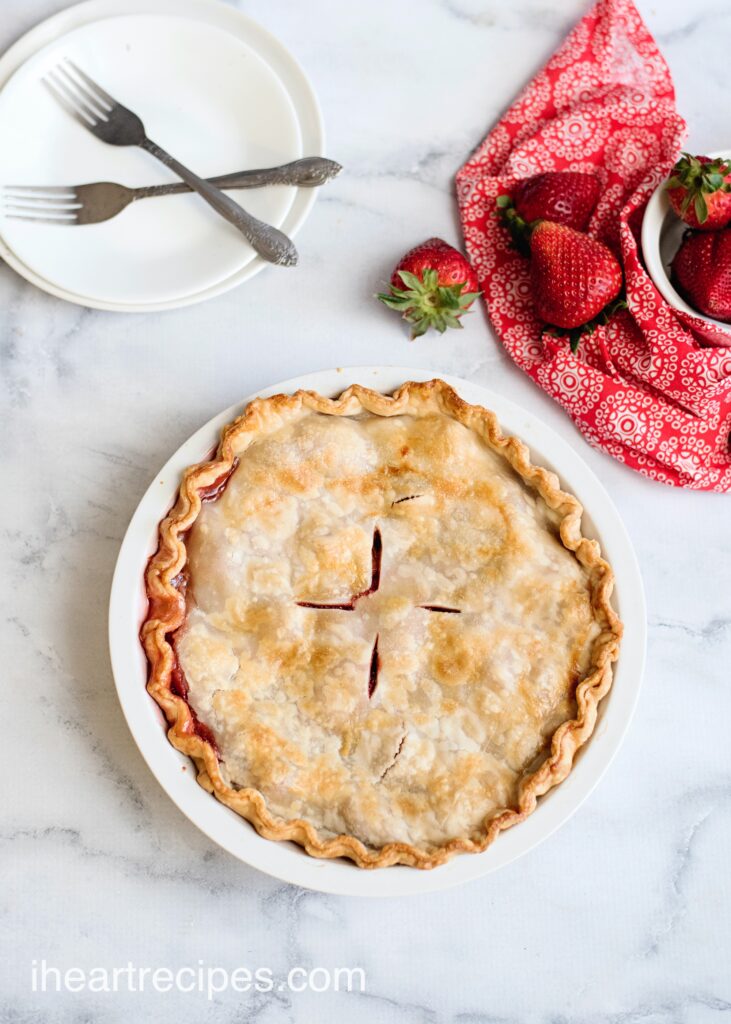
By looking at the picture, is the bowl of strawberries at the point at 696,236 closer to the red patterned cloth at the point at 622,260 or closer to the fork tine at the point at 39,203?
the red patterned cloth at the point at 622,260

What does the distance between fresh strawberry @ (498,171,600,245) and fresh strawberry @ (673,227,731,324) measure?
0.30 m

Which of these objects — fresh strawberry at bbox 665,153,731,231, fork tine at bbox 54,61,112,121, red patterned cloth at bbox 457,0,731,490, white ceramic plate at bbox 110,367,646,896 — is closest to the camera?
white ceramic plate at bbox 110,367,646,896

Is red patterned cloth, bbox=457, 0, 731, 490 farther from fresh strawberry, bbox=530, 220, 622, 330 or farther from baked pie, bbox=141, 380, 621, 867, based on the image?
baked pie, bbox=141, 380, 621, 867

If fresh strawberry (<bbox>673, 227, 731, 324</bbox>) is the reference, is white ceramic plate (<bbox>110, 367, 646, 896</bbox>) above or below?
below

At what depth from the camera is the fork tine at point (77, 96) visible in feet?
8.77

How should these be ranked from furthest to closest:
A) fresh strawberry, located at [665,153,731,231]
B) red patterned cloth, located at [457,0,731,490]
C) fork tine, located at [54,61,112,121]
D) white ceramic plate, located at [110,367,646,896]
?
fork tine, located at [54,61,112,121] < red patterned cloth, located at [457,0,731,490] < fresh strawberry, located at [665,153,731,231] < white ceramic plate, located at [110,367,646,896]

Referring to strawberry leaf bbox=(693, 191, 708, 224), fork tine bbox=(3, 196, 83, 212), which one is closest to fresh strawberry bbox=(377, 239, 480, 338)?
strawberry leaf bbox=(693, 191, 708, 224)

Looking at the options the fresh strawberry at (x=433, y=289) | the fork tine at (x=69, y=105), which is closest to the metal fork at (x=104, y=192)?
the fork tine at (x=69, y=105)

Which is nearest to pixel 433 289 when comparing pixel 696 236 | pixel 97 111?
pixel 696 236

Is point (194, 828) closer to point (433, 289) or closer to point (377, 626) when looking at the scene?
point (377, 626)

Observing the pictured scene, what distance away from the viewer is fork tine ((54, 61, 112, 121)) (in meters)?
2.67

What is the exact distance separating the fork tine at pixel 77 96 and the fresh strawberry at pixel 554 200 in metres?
1.10

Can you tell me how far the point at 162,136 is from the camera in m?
2.72

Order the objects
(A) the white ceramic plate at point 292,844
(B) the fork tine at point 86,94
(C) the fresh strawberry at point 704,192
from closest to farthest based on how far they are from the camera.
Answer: (A) the white ceramic plate at point 292,844
(C) the fresh strawberry at point 704,192
(B) the fork tine at point 86,94
